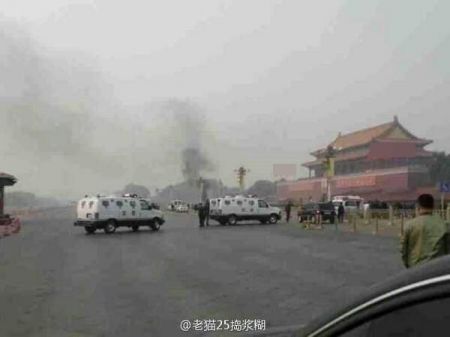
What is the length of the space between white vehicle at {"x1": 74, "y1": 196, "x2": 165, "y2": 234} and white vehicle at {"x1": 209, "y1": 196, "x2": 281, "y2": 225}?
8.84m

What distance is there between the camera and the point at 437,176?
2702 inches

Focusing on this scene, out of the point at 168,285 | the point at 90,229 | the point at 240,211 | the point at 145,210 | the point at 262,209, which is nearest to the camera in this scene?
the point at 168,285

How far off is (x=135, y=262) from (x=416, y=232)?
34.9 ft

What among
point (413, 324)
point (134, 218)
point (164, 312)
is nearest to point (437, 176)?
point (134, 218)

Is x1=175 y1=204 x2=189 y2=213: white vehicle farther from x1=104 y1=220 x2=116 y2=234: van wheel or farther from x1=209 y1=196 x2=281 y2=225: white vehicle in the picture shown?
x1=104 y1=220 x2=116 y2=234: van wheel

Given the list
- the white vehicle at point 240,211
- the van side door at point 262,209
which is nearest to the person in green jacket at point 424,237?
the white vehicle at point 240,211

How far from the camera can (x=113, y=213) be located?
31.3m

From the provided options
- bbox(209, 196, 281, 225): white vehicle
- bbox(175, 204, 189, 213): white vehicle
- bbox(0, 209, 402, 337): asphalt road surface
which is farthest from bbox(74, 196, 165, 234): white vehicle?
bbox(175, 204, 189, 213): white vehicle

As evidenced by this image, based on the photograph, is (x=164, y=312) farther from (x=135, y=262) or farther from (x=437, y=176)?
(x=437, y=176)

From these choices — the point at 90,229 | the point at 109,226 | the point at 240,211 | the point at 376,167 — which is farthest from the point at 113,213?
A: the point at 376,167

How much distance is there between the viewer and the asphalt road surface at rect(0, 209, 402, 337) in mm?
7754

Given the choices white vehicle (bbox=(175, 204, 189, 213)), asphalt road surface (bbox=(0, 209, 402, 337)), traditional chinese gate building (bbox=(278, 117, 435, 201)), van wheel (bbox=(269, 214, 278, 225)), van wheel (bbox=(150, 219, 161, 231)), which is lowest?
asphalt road surface (bbox=(0, 209, 402, 337))

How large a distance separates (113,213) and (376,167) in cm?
4520

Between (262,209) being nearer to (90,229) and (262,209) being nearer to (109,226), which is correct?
(109,226)
